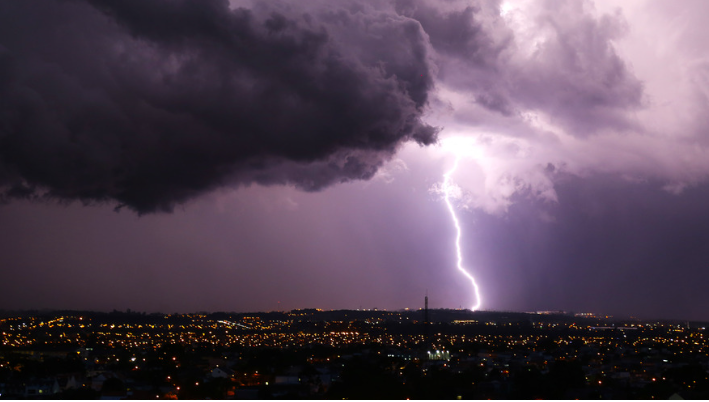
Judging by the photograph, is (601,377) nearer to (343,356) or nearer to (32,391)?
(343,356)

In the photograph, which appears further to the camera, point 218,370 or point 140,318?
point 140,318

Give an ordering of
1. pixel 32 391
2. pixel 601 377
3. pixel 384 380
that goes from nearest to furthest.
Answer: pixel 384 380, pixel 32 391, pixel 601 377

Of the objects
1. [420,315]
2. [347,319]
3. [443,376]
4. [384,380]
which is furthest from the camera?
[420,315]

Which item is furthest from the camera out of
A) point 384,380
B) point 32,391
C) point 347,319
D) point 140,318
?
point 347,319

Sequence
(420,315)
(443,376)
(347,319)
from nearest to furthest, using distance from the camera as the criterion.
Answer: (443,376), (347,319), (420,315)

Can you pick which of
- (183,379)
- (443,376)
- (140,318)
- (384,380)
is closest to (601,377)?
(443,376)

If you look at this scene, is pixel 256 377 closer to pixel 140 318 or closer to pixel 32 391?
pixel 32 391

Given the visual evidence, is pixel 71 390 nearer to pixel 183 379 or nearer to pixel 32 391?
pixel 32 391

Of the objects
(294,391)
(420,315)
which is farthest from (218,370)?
(420,315)
